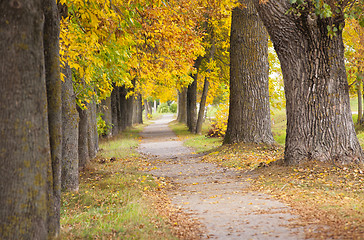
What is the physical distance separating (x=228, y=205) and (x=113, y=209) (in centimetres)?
190

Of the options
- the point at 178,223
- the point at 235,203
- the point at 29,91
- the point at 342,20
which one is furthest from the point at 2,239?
the point at 342,20

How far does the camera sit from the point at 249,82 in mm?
13367

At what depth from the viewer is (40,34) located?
3.84m

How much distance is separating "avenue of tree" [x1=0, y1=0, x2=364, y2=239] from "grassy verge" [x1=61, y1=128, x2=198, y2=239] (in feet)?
2.20

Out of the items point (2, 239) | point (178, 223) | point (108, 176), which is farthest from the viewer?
point (108, 176)

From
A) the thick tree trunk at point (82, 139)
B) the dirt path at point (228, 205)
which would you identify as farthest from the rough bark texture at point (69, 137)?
the thick tree trunk at point (82, 139)

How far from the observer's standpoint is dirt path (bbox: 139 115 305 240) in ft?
16.0

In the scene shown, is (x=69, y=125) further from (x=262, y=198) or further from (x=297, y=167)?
(x=297, y=167)

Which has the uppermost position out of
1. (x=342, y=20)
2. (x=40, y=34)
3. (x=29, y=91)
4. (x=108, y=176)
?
(x=342, y=20)

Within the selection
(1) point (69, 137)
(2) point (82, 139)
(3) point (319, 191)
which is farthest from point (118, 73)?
(3) point (319, 191)

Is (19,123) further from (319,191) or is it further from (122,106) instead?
(122,106)

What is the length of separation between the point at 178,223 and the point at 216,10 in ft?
26.6

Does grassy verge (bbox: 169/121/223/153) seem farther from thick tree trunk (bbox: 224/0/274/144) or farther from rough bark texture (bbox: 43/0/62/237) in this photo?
rough bark texture (bbox: 43/0/62/237)

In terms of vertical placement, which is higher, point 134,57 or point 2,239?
point 134,57
